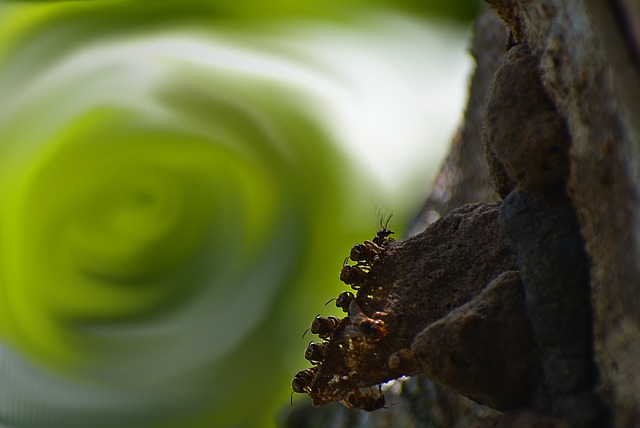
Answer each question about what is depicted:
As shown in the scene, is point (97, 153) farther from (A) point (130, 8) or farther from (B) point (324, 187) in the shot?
(B) point (324, 187)

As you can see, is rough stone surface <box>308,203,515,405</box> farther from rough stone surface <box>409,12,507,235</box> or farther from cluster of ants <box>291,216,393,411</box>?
rough stone surface <box>409,12,507,235</box>

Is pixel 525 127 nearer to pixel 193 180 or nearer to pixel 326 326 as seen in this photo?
pixel 326 326

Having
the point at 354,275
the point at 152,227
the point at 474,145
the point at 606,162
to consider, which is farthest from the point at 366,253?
the point at 152,227

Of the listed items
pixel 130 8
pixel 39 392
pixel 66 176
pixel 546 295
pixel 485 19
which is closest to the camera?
pixel 546 295

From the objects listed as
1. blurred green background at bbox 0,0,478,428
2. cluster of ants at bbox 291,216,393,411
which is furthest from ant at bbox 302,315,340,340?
blurred green background at bbox 0,0,478,428

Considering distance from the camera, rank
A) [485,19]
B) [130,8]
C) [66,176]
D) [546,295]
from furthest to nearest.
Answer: [130,8] → [66,176] → [485,19] → [546,295]

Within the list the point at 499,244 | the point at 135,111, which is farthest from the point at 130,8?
the point at 499,244

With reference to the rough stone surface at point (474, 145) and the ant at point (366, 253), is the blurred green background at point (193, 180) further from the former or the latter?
the ant at point (366, 253)

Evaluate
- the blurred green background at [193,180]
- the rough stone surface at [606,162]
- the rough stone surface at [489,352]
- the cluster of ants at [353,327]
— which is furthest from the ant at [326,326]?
the blurred green background at [193,180]
